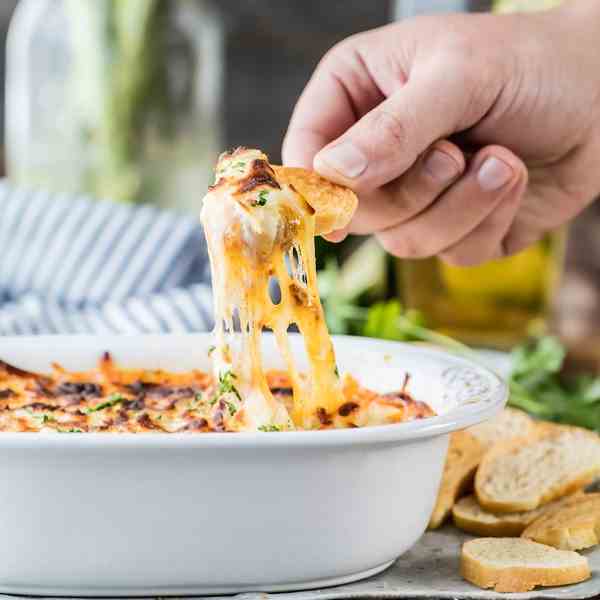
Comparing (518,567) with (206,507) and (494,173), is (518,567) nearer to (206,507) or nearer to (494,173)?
(206,507)

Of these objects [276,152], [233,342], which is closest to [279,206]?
[233,342]

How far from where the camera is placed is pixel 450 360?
2.02 m

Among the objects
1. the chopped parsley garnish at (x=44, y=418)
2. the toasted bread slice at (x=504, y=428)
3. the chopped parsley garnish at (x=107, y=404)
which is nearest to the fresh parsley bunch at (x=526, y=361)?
the toasted bread slice at (x=504, y=428)

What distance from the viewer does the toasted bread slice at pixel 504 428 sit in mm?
2182

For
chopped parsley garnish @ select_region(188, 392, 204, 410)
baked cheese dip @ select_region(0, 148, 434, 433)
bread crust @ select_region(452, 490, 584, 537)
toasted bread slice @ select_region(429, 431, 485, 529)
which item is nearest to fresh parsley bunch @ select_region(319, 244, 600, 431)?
toasted bread slice @ select_region(429, 431, 485, 529)

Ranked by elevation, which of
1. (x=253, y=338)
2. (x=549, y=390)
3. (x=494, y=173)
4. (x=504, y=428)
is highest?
(x=494, y=173)

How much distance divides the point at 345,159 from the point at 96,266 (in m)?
1.41

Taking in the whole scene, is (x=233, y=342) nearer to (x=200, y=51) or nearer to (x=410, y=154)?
(x=410, y=154)

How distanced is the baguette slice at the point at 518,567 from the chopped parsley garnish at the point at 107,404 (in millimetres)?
588

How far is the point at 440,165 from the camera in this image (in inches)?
85.6

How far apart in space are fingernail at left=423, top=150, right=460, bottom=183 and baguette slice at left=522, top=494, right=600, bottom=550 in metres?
0.65

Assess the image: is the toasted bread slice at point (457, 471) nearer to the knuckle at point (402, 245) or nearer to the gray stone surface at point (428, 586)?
the gray stone surface at point (428, 586)

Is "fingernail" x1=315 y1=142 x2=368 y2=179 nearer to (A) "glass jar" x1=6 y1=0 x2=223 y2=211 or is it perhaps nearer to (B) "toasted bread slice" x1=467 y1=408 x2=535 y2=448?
(B) "toasted bread slice" x1=467 y1=408 x2=535 y2=448

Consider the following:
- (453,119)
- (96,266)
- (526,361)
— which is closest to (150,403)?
(453,119)
